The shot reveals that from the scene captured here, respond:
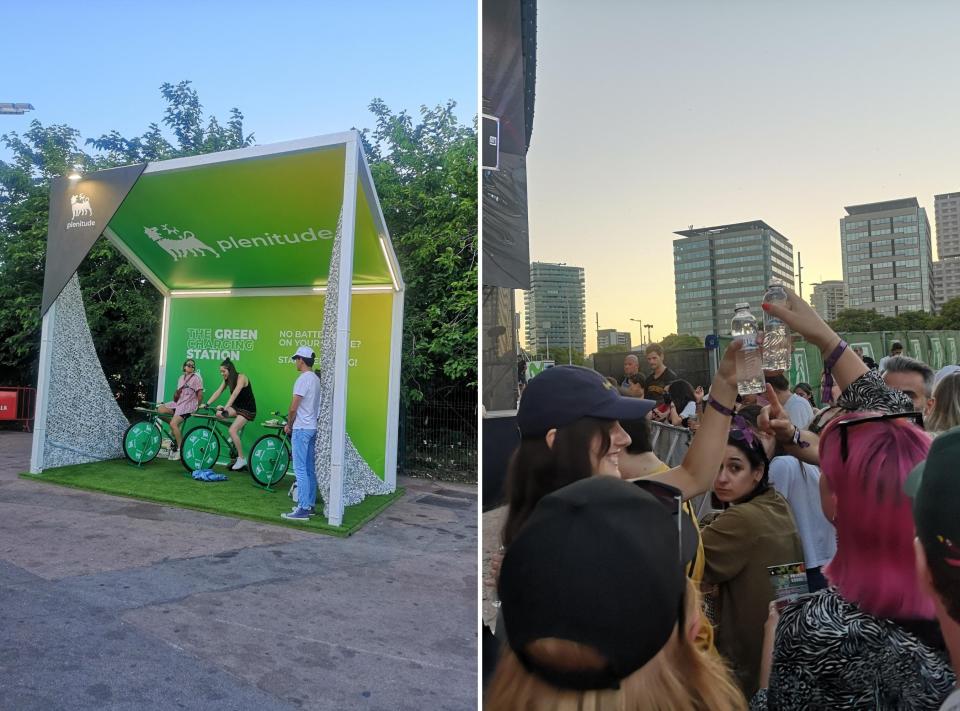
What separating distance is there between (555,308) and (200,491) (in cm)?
580

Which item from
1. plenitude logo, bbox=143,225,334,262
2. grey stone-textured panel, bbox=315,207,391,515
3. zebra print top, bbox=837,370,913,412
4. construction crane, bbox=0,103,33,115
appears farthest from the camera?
construction crane, bbox=0,103,33,115

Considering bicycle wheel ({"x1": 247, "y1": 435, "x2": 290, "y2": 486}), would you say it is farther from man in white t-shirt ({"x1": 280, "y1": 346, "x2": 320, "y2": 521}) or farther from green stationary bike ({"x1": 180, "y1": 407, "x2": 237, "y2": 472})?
man in white t-shirt ({"x1": 280, "y1": 346, "x2": 320, "y2": 521})

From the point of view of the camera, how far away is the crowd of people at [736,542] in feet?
2.53

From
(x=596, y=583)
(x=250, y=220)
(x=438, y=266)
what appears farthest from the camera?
(x=438, y=266)

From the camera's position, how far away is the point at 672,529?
2.80 ft

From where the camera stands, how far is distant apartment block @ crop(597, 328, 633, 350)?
1293 millimetres

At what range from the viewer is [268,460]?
673 centimetres

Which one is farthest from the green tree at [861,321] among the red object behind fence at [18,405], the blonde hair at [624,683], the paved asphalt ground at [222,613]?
the red object behind fence at [18,405]

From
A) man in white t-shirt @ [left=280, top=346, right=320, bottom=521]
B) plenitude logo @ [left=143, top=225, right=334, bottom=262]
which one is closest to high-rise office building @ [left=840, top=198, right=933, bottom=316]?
man in white t-shirt @ [left=280, top=346, right=320, bottom=521]

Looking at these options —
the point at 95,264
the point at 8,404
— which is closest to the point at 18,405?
the point at 8,404

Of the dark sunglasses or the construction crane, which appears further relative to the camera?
the construction crane

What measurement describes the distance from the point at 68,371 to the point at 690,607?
7263mm

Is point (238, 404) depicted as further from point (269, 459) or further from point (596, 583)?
point (596, 583)

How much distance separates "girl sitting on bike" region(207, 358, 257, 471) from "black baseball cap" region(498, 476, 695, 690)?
21.5ft
